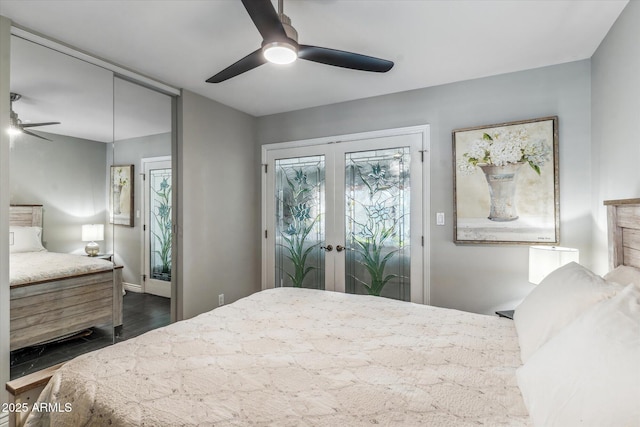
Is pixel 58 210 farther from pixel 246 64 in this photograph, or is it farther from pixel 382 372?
pixel 382 372

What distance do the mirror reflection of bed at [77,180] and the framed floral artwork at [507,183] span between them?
2.86m

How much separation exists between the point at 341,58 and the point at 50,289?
2.51 meters

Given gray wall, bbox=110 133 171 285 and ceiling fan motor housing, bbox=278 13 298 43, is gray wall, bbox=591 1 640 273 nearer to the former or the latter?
ceiling fan motor housing, bbox=278 13 298 43

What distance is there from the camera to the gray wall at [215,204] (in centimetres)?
310

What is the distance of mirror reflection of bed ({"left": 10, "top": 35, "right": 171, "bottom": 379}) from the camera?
2.07 m

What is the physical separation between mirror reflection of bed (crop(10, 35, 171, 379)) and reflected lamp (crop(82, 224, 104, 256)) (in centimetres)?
3

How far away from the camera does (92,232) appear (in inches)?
97.7

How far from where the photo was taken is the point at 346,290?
3.46 meters

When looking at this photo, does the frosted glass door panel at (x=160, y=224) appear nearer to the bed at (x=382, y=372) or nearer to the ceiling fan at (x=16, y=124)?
the ceiling fan at (x=16, y=124)

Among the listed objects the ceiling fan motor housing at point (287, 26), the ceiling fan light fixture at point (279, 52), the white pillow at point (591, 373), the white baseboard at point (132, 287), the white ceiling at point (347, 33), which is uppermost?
the white ceiling at point (347, 33)

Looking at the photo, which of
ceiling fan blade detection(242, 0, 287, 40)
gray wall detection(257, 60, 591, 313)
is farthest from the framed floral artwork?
ceiling fan blade detection(242, 0, 287, 40)

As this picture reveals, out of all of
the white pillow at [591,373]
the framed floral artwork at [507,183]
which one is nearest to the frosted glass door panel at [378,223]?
the framed floral artwork at [507,183]

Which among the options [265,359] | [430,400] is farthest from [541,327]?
[265,359]

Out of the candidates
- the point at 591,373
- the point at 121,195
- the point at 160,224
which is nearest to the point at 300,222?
the point at 160,224
